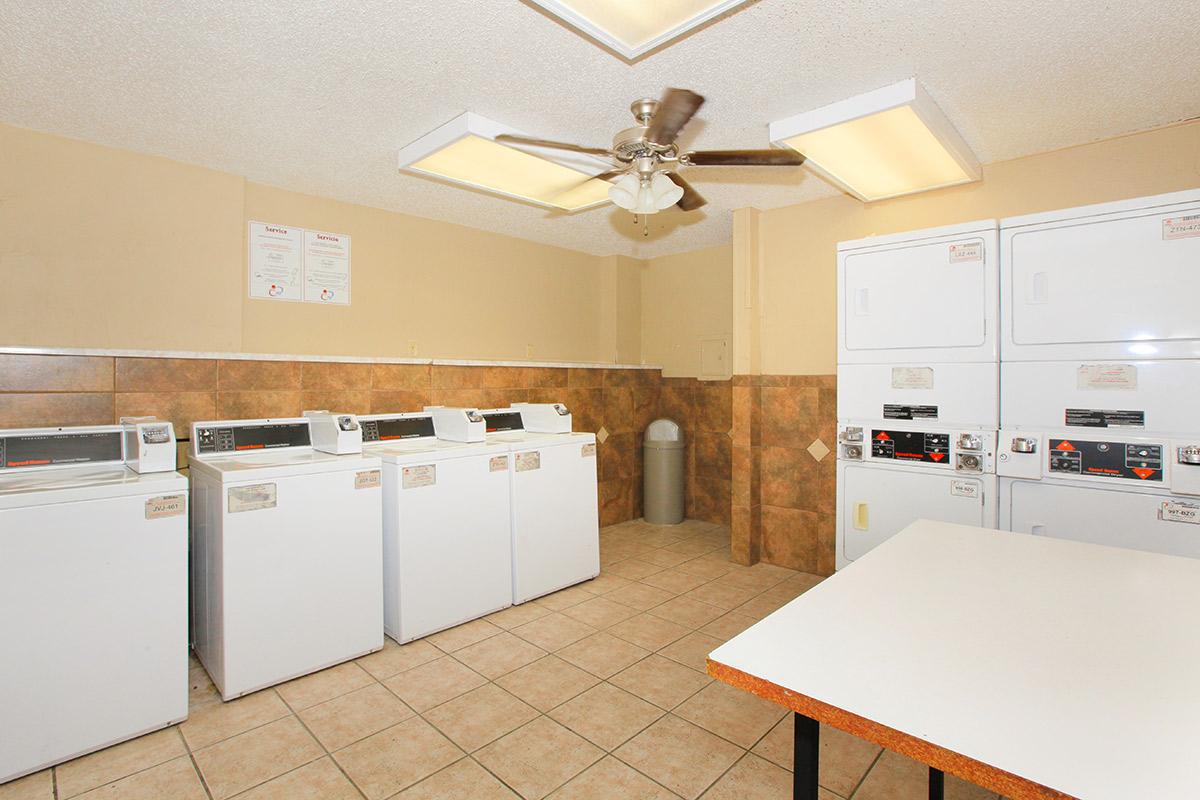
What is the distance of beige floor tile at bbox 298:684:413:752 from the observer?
220 cm

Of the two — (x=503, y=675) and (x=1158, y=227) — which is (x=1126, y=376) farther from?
(x=503, y=675)

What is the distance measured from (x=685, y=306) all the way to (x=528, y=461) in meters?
2.74

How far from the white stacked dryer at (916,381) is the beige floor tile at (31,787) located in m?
3.40

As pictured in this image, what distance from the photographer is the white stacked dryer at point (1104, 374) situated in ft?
7.27

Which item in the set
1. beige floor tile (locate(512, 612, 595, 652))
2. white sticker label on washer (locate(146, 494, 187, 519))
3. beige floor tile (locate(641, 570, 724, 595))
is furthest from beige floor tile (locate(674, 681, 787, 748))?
white sticker label on washer (locate(146, 494, 187, 519))

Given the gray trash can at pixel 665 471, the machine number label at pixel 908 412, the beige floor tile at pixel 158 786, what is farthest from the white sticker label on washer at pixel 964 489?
the beige floor tile at pixel 158 786

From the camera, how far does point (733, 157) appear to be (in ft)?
7.75

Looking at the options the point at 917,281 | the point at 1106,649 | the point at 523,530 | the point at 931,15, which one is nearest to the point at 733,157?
the point at 931,15

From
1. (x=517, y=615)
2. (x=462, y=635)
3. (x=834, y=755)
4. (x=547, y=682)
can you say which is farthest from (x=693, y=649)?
(x=462, y=635)

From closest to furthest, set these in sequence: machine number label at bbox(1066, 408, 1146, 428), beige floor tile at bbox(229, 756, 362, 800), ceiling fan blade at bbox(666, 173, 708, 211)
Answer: beige floor tile at bbox(229, 756, 362, 800) < machine number label at bbox(1066, 408, 1146, 428) < ceiling fan blade at bbox(666, 173, 708, 211)

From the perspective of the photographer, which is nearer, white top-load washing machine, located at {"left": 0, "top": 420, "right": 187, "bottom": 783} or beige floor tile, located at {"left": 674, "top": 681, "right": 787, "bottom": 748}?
white top-load washing machine, located at {"left": 0, "top": 420, "right": 187, "bottom": 783}

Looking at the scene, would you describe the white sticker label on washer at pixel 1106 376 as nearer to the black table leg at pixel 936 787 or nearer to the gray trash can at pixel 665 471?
the black table leg at pixel 936 787

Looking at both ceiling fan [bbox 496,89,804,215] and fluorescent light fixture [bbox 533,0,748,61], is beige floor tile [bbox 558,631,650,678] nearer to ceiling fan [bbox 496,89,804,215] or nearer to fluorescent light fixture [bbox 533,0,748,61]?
ceiling fan [bbox 496,89,804,215]

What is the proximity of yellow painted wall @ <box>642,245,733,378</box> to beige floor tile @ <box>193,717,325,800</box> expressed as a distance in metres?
4.19
